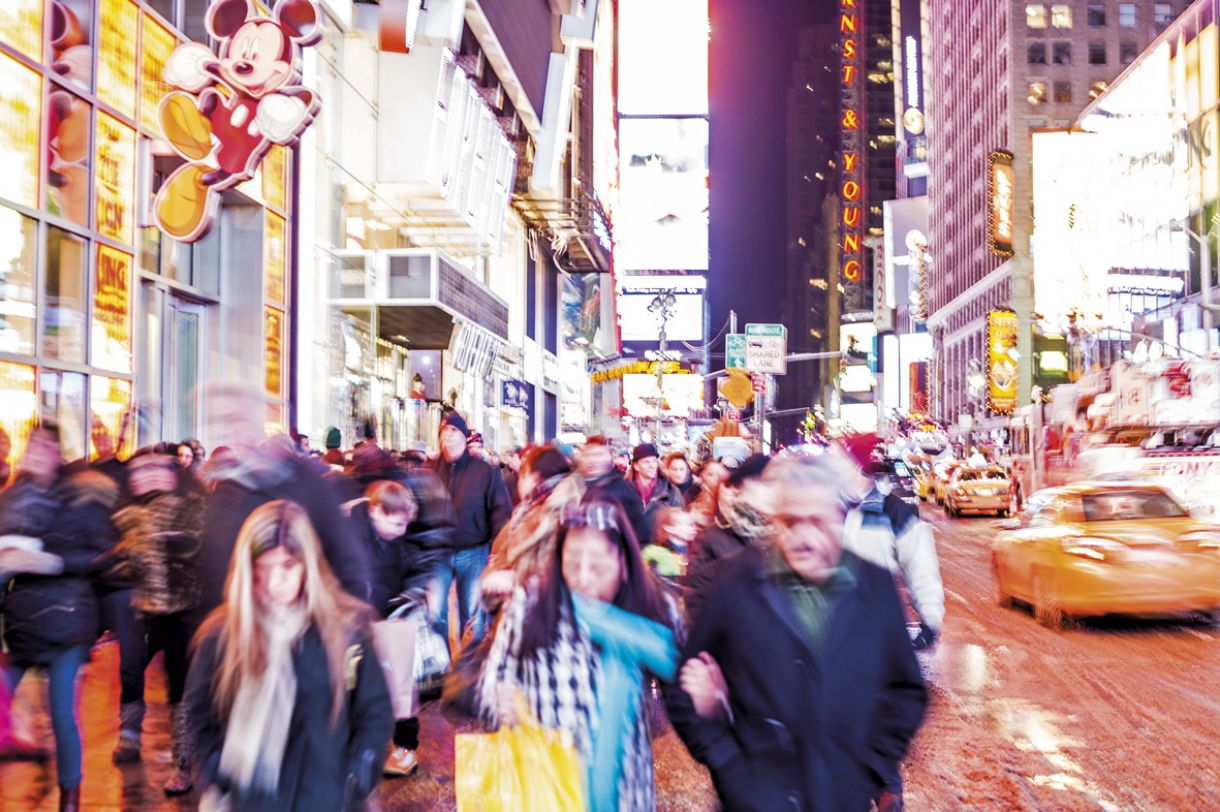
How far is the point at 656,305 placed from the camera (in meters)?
63.5

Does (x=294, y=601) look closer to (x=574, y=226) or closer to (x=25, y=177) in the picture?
(x=25, y=177)

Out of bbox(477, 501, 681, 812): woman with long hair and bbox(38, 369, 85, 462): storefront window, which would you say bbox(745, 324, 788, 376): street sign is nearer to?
bbox(38, 369, 85, 462): storefront window

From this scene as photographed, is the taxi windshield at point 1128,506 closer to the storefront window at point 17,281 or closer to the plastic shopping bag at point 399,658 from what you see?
the plastic shopping bag at point 399,658

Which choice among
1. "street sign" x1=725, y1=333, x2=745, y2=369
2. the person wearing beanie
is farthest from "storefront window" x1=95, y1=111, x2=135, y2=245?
"street sign" x1=725, y1=333, x2=745, y2=369

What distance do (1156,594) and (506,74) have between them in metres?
32.5

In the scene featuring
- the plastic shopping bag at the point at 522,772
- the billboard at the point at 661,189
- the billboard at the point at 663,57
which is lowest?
the plastic shopping bag at the point at 522,772

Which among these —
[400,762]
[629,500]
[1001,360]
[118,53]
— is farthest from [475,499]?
[1001,360]

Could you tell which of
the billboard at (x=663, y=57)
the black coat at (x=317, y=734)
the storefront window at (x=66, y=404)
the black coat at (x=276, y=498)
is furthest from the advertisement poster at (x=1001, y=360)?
the black coat at (x=317, y=734)

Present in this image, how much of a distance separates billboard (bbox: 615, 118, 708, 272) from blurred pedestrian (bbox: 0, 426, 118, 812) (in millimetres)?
87689

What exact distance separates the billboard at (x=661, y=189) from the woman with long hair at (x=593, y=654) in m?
90.4

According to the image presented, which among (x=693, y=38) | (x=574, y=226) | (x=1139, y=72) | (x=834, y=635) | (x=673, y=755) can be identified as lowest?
(x=673, y=755)

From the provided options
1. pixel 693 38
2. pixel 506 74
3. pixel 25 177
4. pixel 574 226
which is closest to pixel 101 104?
pixel 25 177

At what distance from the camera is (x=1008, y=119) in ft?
336

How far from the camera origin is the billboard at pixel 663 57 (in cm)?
9581
